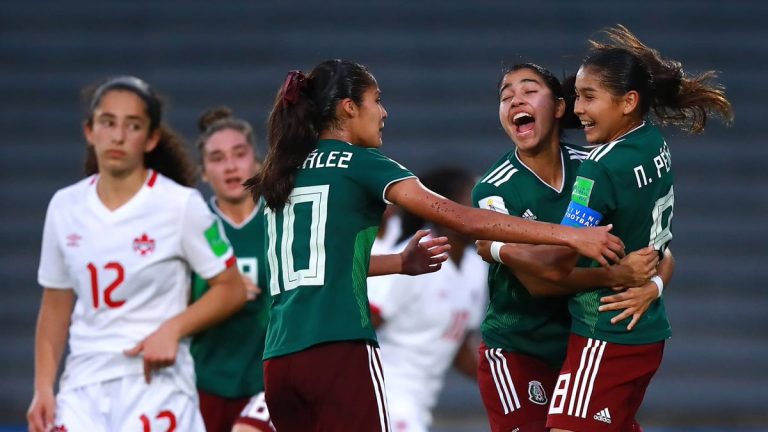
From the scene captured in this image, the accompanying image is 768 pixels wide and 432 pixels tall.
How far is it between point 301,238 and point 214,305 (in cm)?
101

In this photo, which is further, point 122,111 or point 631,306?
point 122,111

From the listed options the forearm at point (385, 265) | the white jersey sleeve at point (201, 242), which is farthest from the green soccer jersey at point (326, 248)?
the white jersey sleeve at point (201, 242)

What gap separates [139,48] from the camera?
1193 centimetres

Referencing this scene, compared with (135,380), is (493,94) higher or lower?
higher

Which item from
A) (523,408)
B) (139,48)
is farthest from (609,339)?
(139,48)

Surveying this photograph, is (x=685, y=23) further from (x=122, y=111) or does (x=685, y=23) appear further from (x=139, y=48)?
(x=122, y=111)

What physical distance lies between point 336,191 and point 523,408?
3.42ft

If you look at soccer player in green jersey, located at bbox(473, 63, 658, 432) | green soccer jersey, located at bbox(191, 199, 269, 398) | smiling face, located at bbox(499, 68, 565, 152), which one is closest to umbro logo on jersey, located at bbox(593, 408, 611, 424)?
soccer player in green jersey, located at bbox(473, 63, 658, 432)

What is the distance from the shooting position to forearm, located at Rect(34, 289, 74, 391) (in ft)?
15.1

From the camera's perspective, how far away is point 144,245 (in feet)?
14.9

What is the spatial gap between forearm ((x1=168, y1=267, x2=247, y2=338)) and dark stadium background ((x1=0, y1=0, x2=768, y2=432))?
6.90 m

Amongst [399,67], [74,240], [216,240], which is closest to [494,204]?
[216,240]

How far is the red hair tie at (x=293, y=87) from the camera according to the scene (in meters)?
3.87

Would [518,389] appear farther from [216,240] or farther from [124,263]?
[124,263]
